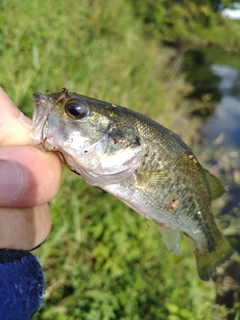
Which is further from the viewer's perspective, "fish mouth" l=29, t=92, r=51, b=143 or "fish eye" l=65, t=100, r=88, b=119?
"fish eye" l=65, t=100, r=88, b=119

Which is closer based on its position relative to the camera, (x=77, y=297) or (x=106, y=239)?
(x=77, y=297)

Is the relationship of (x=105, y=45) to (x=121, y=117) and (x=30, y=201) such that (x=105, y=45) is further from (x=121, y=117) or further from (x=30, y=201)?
(x=30, y=201)

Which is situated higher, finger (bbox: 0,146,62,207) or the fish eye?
the fish eye

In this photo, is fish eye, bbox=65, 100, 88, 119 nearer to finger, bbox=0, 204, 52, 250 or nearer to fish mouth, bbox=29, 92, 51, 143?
fish mouth, bbox=29, 92, 51, 143

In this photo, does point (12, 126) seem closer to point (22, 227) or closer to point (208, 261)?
point (22, 227)

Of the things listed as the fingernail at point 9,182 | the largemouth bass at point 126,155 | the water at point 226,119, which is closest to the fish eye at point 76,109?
the largemouth bass at point 126,155

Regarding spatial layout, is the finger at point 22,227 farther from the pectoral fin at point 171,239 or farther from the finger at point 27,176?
the pectoral fin at point 171,239

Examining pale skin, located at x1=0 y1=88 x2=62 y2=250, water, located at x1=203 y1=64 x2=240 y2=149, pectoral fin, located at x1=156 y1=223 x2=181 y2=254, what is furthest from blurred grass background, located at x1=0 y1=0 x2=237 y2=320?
water, located at x1=203 y1=64 x2=240 y2=149

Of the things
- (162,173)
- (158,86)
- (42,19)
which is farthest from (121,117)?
(158,86)
